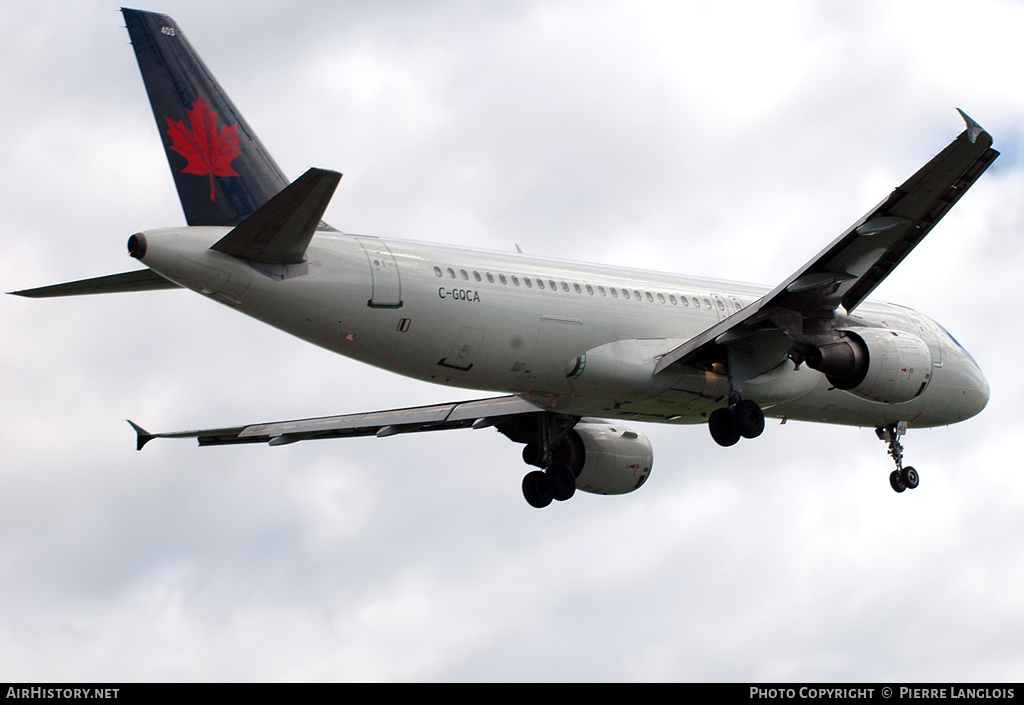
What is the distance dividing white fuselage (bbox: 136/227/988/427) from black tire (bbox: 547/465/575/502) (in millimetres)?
2489

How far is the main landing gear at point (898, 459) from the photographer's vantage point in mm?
29750

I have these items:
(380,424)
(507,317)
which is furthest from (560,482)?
(507,317)

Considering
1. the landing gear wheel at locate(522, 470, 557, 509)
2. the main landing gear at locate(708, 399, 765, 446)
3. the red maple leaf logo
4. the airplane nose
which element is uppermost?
the airplane nose

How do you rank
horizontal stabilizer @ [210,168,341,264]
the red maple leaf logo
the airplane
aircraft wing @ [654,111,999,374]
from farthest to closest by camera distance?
aircraft wing @ [654,111,999,374] → the red maple leaf logo → the airplane → horizontal stabilizer @ [210,168,341,264]

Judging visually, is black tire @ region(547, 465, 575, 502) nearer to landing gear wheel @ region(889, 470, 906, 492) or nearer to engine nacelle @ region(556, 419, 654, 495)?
engine nacelle @ region(556, 419, 654, 495)

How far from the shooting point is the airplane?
848 inches

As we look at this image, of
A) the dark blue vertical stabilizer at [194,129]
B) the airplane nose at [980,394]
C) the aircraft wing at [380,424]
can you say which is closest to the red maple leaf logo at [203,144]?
the dark blue vertical stabilizer at [194,129]

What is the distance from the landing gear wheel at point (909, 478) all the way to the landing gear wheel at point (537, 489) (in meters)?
7.49

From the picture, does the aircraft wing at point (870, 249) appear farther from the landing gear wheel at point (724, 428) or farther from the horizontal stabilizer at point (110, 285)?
the horizontal stabilizer at point (110, 285)

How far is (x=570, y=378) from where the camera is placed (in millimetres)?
24734

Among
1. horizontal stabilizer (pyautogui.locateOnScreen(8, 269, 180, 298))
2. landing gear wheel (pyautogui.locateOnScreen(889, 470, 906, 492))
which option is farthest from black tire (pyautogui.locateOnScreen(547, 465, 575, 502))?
horizontal stabilizer (pyautogui.locateOnScreen(8, 269, 180, 298))

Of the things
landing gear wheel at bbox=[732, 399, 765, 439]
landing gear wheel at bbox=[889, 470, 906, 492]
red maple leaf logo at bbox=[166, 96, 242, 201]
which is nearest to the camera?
red maple leaf logo at bbox=[166, 96, 242, 201]

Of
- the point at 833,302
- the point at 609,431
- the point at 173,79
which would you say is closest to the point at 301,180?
the point at 173,79
